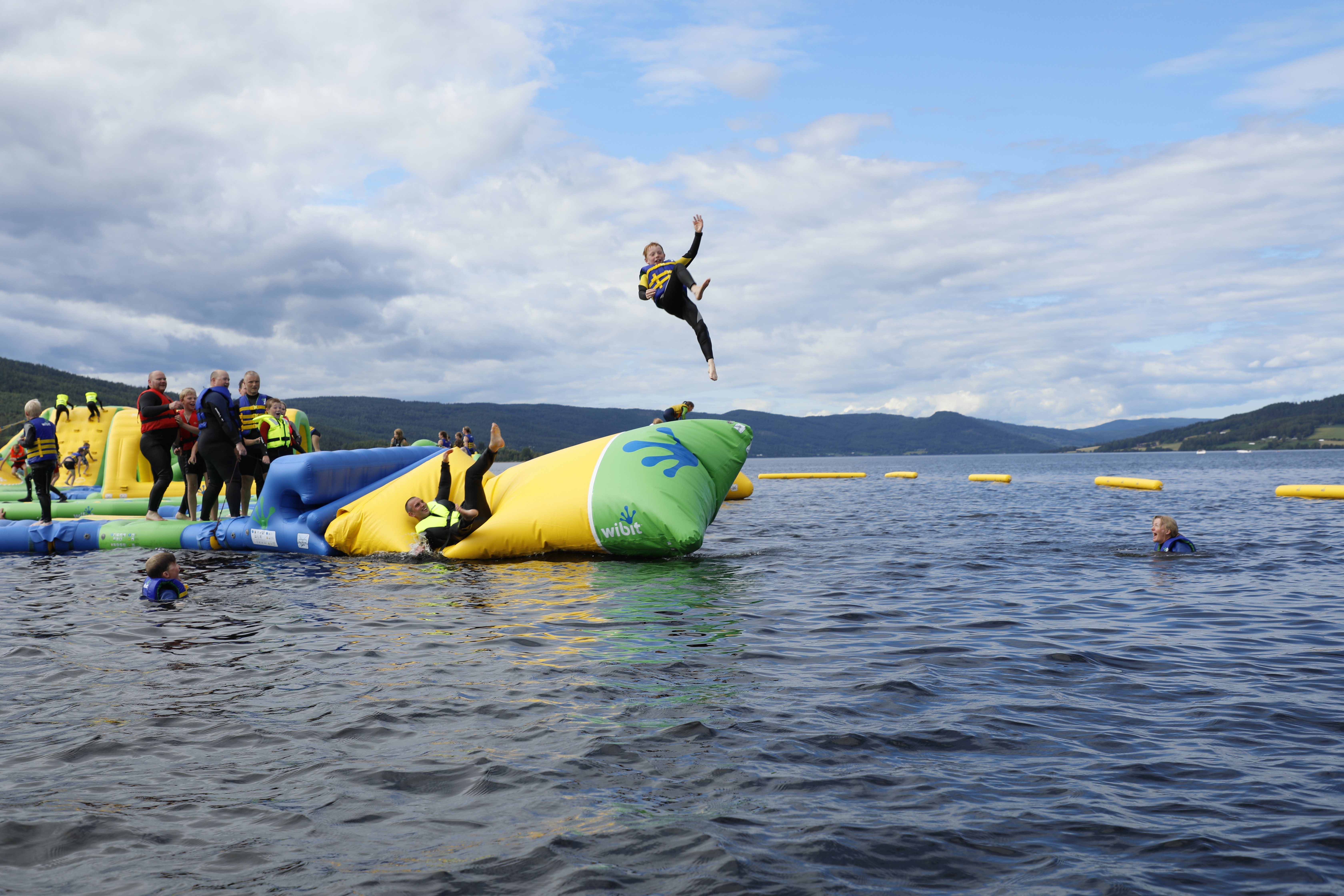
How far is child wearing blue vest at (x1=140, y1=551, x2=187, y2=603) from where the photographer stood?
8992 millimetres

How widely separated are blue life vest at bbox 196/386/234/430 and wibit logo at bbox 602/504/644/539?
6507 mm

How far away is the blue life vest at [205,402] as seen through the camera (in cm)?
1259

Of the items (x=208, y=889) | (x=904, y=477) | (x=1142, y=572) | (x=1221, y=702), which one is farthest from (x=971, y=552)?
(x=904, y=477)

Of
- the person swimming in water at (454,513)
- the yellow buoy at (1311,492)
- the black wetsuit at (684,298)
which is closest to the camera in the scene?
the black wetsuit at (684,298)

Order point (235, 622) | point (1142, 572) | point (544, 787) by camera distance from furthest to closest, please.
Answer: point (1142, 572) → point (235, 622) → point (544, 787)

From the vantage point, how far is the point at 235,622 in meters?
8.05

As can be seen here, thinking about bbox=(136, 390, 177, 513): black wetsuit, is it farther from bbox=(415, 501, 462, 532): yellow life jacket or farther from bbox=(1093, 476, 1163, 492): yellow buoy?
bbox=(1093, 476, 1163, 492): yellow buoy

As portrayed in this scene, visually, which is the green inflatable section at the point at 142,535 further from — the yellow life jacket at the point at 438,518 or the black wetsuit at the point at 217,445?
the yellow life jacket at the point at 438,518

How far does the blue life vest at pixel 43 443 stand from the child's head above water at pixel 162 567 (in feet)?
23.9

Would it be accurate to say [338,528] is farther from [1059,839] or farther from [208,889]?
[1059,839]

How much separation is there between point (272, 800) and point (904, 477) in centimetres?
4978

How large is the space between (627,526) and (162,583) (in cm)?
546

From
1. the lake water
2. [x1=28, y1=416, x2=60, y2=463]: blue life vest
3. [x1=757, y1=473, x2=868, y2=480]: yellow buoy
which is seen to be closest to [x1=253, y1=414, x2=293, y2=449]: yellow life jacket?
[x1=28, y1=416, x2=60, y2=463]: blue life vest

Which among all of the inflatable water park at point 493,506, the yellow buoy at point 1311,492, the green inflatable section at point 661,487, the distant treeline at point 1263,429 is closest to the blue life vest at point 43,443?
the inflatable water park at point 493,506
